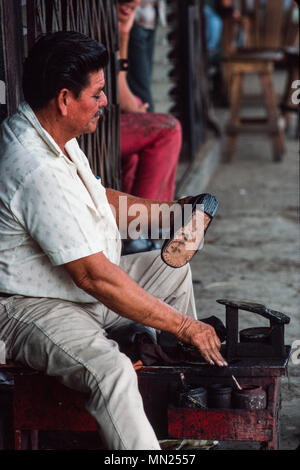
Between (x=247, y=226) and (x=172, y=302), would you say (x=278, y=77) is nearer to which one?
(x=247, y=226)

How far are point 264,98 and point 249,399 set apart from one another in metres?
6.17

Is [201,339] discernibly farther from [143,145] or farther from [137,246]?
[143,145]

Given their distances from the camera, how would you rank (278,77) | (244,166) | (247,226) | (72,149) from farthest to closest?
(278,77) < (244,166) < (247,226) < (72,149)

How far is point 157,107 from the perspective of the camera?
7.00m

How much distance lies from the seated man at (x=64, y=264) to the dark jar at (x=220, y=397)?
0.28 ft

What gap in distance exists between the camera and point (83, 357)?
2.28 metres

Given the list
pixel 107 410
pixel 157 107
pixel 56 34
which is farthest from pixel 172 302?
pixel 157 107

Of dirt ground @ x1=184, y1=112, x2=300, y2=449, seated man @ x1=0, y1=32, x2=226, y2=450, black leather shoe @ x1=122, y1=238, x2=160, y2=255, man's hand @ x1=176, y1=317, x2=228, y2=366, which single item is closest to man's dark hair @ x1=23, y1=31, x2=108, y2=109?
seated man @ x1=0, y1=32, x2=226, y2=450

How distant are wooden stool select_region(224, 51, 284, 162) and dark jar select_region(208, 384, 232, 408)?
592cm

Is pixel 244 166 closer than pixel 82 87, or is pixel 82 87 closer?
pixel 82 87

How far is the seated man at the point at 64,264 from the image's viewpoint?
224 cm

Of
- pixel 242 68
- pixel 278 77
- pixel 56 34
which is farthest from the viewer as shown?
pixel 278 77

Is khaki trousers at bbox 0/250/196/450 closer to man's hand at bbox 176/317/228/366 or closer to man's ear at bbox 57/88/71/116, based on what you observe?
man's hand at bbox 176/317/228/366

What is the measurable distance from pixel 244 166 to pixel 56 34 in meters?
6.29
